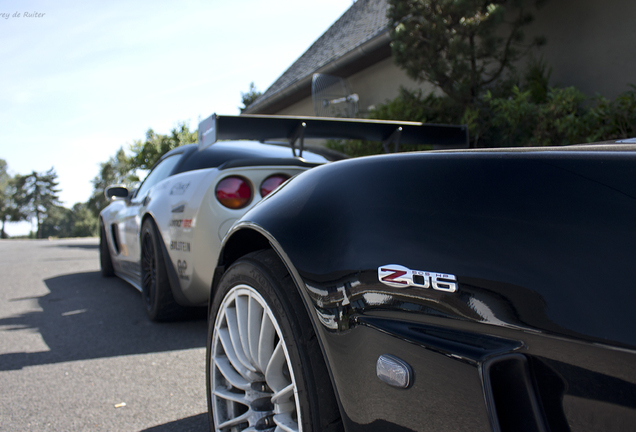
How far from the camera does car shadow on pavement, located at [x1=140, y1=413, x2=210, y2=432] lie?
6.33 ft

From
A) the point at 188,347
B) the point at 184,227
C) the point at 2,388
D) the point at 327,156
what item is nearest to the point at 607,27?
the point at 327,156

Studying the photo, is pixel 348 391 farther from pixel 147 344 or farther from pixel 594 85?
pixel 594 85

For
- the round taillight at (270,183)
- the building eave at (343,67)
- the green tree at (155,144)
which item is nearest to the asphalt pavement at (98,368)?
the round taillight at (270,183)

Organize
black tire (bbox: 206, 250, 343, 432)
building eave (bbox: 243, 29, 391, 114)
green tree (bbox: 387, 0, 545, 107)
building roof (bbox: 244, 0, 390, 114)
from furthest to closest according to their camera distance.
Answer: building roof (bbox: 244, 0, 390, 114) → building eave (bbox: 243, 29, 391, 114) → green tree (bbox: 387, 0, 545, 107) → black tire (bbox: 206, 250, 343, 432)

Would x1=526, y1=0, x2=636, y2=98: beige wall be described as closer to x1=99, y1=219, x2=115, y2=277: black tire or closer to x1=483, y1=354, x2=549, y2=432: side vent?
x1=483, y1=354, x2=549, y2=432: side vent

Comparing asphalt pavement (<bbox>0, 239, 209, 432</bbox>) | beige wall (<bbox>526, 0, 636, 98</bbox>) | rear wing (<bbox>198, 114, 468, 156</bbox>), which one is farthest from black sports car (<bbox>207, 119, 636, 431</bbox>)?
beige wall (<bbox>526, 0, 636, 98</bbox>)

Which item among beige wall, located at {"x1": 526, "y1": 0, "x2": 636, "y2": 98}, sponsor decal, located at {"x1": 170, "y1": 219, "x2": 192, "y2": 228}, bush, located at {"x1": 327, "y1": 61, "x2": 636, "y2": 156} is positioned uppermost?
beige wall, located at {"x1": 526, "y1": 0, "x2": 636, "y2": 98}

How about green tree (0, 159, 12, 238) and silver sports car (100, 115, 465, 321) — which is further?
green tree (0, 159, 12, 238)

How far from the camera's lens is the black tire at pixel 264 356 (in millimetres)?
1113

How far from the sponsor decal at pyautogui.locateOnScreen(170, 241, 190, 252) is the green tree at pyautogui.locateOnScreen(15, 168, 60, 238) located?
106m

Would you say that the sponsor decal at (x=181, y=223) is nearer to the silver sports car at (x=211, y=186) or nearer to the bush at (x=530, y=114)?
the silver sports car at (x=211, y=186)

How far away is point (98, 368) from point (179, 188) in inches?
48.4

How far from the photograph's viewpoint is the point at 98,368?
8.68 feet

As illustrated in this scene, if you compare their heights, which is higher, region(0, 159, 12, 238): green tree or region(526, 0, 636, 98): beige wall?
region(526, 0, 636, 98): beige wall
